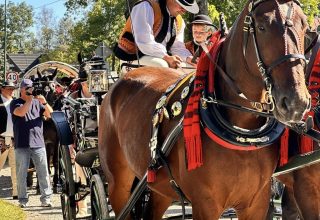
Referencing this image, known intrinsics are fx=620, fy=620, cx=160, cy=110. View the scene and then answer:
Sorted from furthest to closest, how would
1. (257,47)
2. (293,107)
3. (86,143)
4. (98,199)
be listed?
(86,143), (98,199), (257,47), (293,107)

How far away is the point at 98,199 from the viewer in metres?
5.68

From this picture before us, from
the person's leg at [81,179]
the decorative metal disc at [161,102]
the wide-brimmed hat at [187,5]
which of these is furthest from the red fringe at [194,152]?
the person's leg at [81,179]

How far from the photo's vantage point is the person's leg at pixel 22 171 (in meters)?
10.3

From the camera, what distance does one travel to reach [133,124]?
5094mm

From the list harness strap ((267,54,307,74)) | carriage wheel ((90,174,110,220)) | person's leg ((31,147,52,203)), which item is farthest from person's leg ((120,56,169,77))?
person's leg ((31,147,52,203))

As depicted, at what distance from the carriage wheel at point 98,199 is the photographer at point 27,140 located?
15.0 feet

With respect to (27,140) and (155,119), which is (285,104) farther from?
(27,140)

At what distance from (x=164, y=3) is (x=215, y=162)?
2.35m

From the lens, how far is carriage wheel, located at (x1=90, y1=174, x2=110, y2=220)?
5.55m

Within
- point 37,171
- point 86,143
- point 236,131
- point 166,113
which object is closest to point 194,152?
point 236,131

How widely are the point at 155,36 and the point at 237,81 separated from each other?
219 centimetres

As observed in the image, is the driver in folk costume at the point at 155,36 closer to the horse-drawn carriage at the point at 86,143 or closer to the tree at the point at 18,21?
the horse-drawn carriage at the point at 86,143

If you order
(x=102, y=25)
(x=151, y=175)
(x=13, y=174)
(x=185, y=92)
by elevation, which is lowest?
(x=13, y=174)

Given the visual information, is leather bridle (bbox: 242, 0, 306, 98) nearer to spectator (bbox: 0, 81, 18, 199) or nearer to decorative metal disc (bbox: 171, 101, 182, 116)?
decorative metal disc (bbox: 171, 101, 182, 116)
